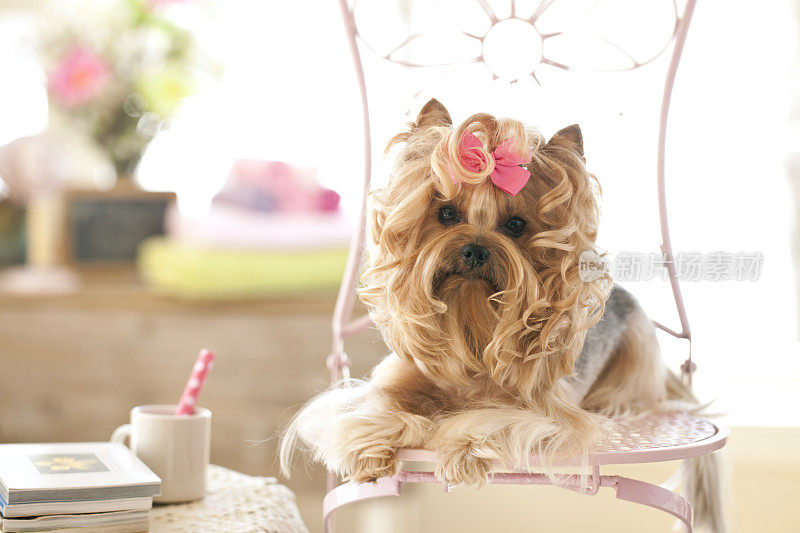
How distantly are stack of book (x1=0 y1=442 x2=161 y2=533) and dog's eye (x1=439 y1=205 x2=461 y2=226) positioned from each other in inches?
→ 22.3

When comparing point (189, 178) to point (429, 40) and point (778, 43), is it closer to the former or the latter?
point (429, 40)

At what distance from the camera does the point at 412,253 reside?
97cm

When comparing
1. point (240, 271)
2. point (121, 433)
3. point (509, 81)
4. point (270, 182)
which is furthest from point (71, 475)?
point (270, 182)

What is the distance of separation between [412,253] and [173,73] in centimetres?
181

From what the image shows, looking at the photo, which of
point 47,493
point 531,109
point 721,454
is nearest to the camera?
point 47,493

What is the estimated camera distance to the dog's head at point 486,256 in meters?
0.95

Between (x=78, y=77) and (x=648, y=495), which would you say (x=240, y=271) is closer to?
(x=78, y=77)

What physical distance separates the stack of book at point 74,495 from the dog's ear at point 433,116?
24.4 inches

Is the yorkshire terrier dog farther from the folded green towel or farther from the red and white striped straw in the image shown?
the folded green towel

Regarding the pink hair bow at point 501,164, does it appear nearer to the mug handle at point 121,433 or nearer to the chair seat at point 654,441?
the chair seat at point 654,441

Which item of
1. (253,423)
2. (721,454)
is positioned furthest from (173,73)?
(721,454)

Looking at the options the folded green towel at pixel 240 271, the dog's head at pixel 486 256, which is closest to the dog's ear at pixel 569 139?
the dog's head at pixel 486 256

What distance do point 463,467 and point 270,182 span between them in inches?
64.1

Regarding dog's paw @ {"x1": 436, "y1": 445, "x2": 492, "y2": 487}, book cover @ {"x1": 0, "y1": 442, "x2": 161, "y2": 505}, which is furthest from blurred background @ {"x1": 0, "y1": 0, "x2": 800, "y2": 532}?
dog's paw @ {"x1": 436, "y1": 445, "x2": 492, "y2": 487}
